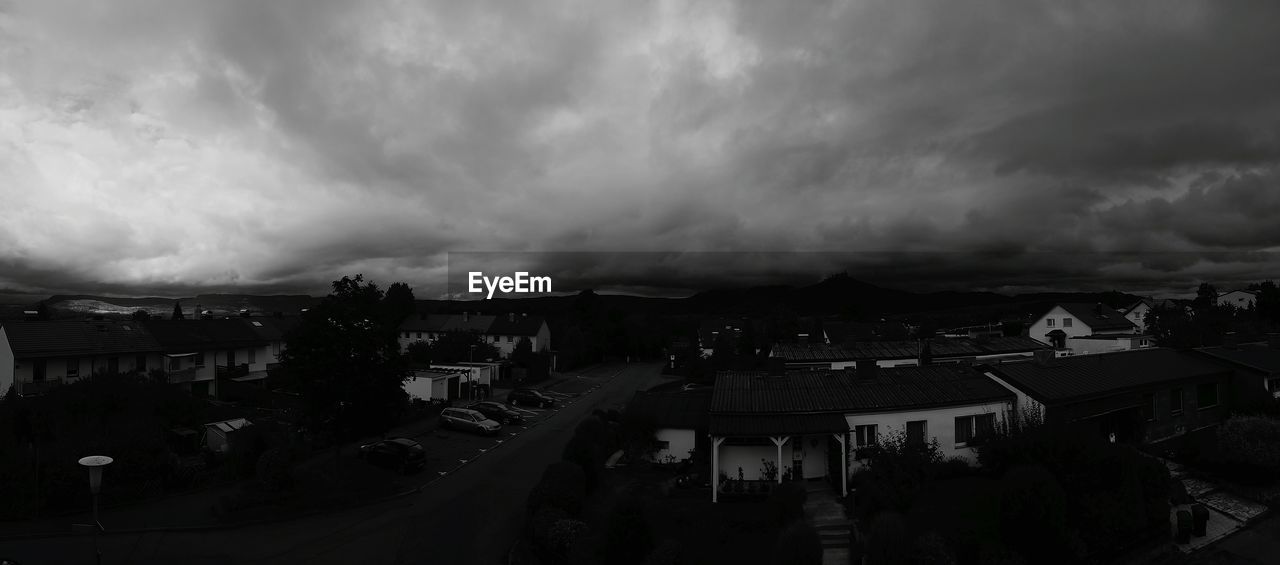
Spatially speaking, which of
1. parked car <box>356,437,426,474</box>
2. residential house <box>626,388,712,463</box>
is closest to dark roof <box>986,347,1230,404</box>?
residential house <box>626,388,712,463</box>

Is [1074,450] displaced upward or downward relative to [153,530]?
upward

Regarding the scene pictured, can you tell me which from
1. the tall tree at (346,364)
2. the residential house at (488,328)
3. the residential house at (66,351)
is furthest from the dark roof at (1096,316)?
the residential house at (66,351)

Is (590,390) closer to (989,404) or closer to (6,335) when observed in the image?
(989,404)

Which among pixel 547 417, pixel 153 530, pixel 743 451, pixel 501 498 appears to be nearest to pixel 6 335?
pixel 153 530

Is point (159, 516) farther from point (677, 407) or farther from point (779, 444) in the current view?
point (779, 444)

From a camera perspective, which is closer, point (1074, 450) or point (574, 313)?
point (1074, 450)

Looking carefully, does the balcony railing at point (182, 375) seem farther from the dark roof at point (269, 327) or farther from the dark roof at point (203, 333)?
the dark roof at point (269, 327)
